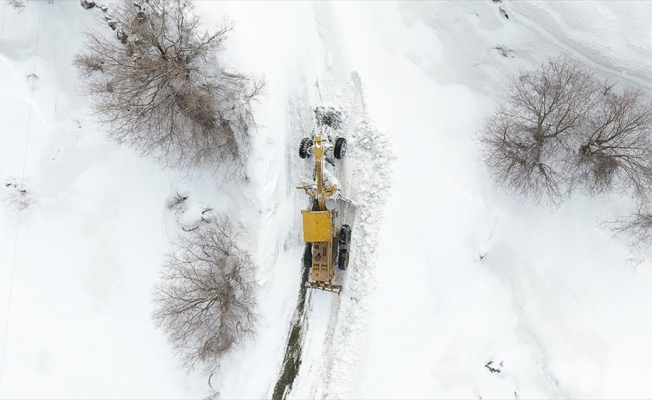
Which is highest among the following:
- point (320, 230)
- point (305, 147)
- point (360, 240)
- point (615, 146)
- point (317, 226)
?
point (615, 146)

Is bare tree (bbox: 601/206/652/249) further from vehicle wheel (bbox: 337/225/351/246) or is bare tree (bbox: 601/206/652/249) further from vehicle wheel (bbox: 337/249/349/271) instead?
vehicle wheel (bbox: 337/249/349/271)

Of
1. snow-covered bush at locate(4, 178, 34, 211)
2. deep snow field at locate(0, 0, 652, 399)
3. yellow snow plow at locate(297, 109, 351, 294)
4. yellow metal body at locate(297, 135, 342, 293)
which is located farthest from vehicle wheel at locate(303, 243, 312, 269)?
snow-covered bush at locate(4, 178, 34, 211)

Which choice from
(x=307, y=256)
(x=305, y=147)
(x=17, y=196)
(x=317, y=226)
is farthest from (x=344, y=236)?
(x=17, y=196)

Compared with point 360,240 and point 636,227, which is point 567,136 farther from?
point 360,240

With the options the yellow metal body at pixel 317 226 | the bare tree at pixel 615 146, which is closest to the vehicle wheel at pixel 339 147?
the yellow metal body at pixel 317 226

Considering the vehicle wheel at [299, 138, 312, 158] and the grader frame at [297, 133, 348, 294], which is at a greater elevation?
the vehicle wheel at [299, 138, 312, 158]

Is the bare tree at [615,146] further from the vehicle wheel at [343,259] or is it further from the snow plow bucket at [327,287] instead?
the snow plow bucket at [327,287]
